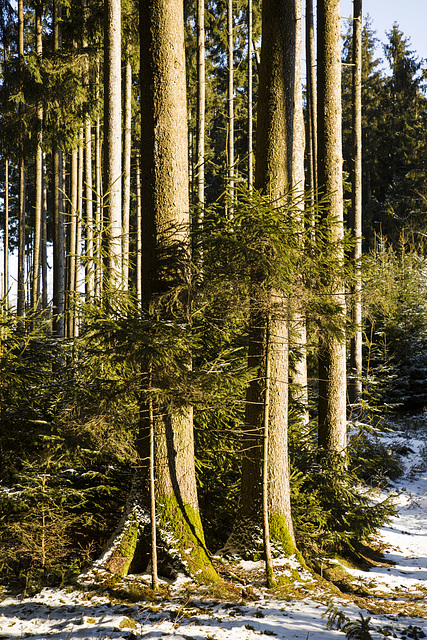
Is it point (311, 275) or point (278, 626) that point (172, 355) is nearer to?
point (311, 275)

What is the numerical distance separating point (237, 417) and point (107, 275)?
2.30 meters

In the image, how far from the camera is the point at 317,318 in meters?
4.99

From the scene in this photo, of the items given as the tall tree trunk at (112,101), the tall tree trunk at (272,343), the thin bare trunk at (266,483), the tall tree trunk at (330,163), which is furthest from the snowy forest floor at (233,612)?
the tall tree trunk at (112,101)

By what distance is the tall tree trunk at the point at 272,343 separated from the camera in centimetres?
521

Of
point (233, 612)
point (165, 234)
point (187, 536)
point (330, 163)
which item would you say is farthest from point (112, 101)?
point (233, 612)

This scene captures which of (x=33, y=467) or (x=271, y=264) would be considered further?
(x=33, y=467)

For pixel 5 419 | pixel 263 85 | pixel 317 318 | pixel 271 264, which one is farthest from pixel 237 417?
pixel 263 85

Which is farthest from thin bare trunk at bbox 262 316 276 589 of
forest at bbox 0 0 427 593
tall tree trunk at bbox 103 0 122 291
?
tall tree trunk at bbox 103 0 122 291

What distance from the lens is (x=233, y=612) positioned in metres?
4.22

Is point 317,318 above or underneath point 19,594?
above

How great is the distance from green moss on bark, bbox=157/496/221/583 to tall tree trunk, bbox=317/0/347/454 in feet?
9.47

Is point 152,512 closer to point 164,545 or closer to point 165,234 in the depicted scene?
point 164,545

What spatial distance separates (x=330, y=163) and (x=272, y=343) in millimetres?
3575

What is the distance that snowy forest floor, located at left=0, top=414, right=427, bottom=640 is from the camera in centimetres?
386
